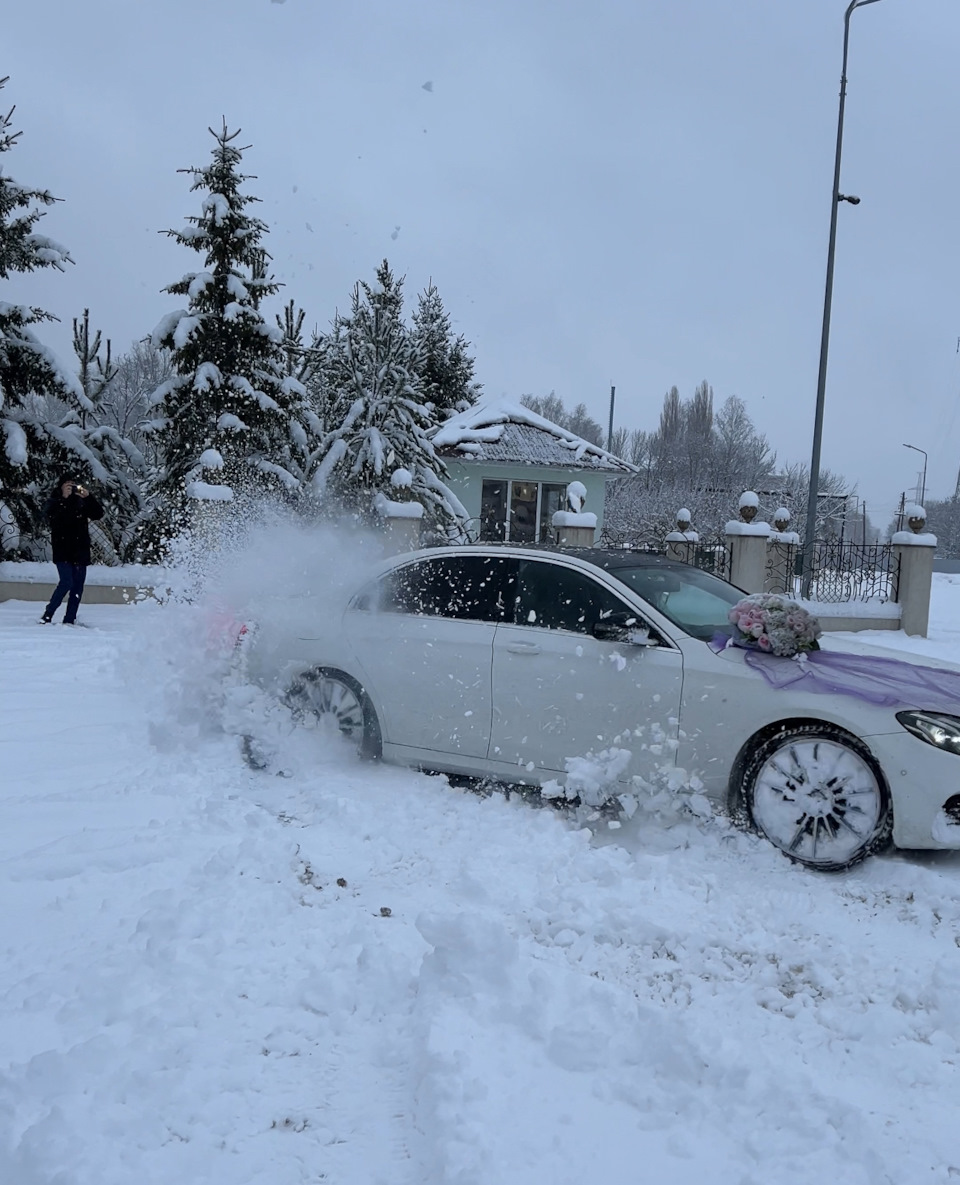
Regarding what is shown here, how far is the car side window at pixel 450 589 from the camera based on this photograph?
5430mm

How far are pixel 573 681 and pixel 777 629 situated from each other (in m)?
1.12

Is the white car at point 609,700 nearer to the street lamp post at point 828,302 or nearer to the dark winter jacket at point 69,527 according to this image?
the dark winter jacket at point 69,527

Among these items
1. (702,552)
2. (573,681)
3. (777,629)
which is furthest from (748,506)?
(573,681)

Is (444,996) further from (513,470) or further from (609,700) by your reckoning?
(513,470)

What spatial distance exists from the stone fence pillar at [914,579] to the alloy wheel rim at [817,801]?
12.7 meters

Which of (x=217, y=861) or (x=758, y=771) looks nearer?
(x=217, y=861)

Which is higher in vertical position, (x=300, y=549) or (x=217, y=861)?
(x=300, y=549)

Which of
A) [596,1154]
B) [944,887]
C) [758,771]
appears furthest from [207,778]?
[944,887]

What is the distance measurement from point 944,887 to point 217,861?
10.8ft

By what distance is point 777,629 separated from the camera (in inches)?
189

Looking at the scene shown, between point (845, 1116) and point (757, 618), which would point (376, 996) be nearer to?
point (845, 1116)

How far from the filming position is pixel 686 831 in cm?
467

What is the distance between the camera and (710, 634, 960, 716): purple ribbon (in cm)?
435

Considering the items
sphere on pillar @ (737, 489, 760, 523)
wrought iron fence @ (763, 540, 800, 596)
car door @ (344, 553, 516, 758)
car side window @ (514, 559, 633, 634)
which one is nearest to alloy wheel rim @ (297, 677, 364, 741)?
car door @ (344, 553, 516, 758)
